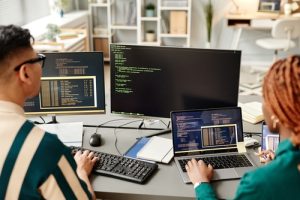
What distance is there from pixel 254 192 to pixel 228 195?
1.23 feet

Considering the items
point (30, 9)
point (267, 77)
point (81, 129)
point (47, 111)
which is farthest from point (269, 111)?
point (30, 9)

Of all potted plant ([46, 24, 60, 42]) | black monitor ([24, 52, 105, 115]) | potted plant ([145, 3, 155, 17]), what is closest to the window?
potted plant ([46, 24, 60, 42])

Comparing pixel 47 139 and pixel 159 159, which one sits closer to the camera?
pixel 47 139

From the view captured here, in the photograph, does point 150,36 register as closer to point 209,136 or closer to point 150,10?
point 150,10

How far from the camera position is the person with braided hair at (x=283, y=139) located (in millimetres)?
1060

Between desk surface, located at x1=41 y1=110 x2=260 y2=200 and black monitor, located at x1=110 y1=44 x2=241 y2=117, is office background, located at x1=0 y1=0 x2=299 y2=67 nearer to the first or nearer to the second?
black monitor, located at x1=110 y1=44 x2=241 y2=117

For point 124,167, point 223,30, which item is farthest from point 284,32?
point 124,167

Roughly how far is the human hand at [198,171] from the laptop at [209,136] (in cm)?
5

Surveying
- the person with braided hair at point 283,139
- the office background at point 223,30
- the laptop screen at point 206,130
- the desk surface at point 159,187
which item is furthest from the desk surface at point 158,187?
the office background at point 223,30

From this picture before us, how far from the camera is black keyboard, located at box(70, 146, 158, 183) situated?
153 cm

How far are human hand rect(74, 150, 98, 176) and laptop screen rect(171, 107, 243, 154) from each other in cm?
37

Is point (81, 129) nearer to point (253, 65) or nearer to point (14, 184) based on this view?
point (14, 184)

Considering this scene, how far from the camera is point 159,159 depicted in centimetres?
167

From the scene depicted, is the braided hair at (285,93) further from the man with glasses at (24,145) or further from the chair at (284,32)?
the chair at (284,32)
